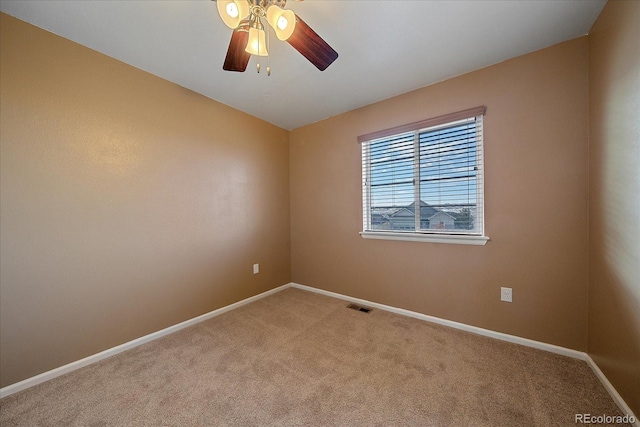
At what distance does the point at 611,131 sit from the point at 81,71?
366 centimetres

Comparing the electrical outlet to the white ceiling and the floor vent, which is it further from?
the white ceiling

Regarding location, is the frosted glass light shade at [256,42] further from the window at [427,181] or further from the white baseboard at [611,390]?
the white baseboard at [611,390]

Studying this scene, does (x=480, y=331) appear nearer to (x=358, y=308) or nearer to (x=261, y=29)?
(x=358, y=308)

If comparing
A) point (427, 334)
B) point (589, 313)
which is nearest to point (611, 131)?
point (589, 313)

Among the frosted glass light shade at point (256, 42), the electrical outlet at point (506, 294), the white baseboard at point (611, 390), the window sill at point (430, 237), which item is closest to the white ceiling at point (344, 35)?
the frosted glass light shade at point (256, 42)

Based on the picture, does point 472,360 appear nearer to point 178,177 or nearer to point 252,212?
point 252,212

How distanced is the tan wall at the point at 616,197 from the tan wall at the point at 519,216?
9cm

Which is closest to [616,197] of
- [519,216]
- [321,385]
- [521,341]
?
[519,216]

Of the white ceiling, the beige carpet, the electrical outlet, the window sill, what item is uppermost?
the white ceiling

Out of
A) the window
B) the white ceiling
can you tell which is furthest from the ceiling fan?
the window

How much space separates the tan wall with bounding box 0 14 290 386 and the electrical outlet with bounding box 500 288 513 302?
8.93 ft

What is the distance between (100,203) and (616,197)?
3.53m

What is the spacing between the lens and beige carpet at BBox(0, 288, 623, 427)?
127 cm

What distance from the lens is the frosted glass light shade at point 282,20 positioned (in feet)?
3.81
